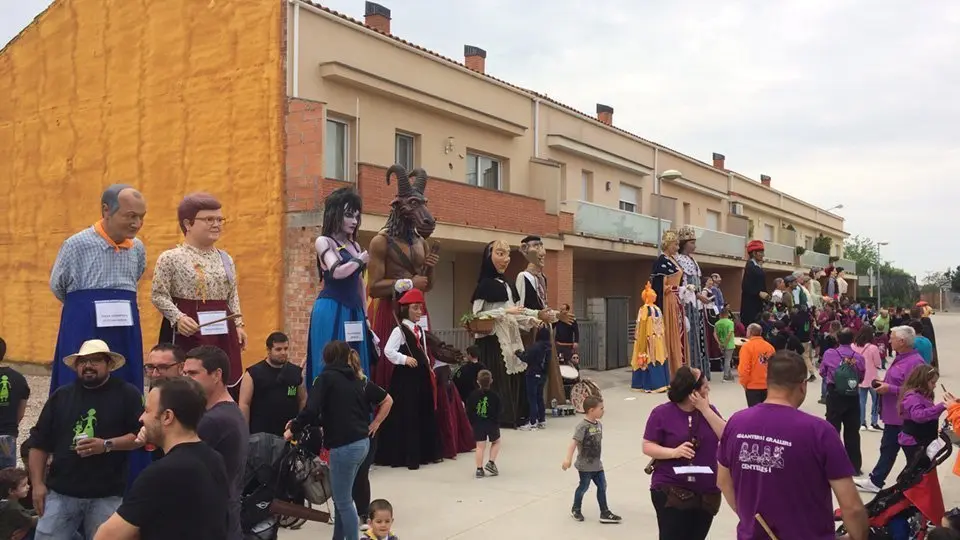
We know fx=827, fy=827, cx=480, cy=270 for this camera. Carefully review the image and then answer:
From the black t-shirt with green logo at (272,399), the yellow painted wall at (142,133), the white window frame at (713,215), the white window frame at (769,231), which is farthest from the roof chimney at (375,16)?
the white window frame at (769,231)

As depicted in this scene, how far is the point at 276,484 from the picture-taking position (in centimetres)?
468

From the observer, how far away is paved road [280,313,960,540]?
6.34m

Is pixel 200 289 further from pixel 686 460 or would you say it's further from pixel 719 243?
pixel 719 243

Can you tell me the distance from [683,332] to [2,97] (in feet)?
48.5

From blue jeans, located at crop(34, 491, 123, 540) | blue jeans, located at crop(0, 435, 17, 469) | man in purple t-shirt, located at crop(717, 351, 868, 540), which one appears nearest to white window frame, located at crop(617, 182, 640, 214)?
blue jeans, located at crop(0, 435, 17, 469)

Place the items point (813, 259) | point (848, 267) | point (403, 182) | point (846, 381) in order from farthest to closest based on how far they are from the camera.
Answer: point (848, 267), point (813, 259), point (403, 182), point (846, 381)

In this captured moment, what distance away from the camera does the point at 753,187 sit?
35.5 metres

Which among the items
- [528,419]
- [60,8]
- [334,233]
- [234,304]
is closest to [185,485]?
[234,304]

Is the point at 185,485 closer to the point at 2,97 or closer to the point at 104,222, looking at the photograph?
the point at 104,222

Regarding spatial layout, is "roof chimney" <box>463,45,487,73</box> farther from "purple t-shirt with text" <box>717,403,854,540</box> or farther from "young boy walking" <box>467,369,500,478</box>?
"purple t-shirt with text" <box>717,403,854,540</box>

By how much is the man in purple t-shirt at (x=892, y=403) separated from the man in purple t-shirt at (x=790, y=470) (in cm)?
420

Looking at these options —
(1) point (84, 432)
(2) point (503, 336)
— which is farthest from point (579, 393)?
(1) point (84, 432)

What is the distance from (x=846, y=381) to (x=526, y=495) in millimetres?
3380

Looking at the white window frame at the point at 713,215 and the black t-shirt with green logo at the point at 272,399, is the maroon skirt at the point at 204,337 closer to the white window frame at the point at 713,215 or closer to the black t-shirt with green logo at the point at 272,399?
the black t-shirt with green logo at the point at 272,399
